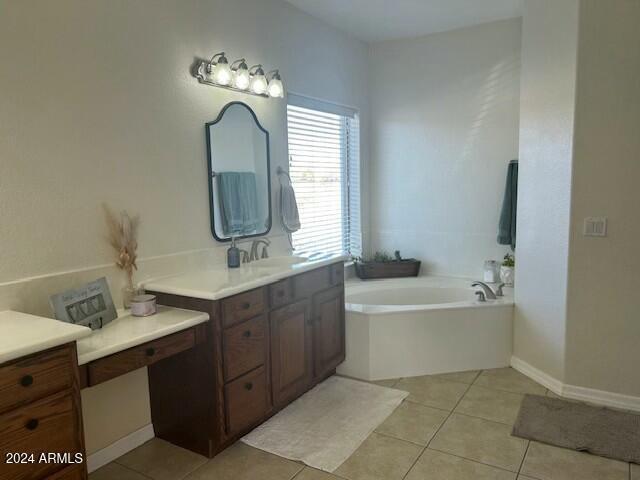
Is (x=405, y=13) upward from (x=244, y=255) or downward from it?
upward

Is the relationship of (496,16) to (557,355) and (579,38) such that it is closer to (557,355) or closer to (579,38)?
(579,38)

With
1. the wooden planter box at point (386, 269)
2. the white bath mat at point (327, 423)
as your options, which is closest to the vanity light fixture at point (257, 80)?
the wooden planter box at point (386, 269)

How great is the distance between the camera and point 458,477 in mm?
2172

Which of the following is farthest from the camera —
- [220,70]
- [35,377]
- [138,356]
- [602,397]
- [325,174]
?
[325,174]

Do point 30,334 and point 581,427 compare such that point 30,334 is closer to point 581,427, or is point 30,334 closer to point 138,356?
point 138,356

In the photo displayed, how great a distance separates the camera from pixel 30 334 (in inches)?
61.9

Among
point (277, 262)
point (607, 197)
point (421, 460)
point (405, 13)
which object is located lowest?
point (421, 460)

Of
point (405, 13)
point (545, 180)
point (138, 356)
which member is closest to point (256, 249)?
point (138, 356)

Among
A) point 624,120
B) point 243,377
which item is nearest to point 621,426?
point 624,120

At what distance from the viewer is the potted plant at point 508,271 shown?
149 inches

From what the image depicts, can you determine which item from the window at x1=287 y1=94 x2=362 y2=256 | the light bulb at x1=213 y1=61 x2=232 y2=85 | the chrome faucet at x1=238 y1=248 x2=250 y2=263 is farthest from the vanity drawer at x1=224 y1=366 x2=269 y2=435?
the light bulb at x1=213 y1=61 x2=232 y2=85

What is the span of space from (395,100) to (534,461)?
3140 millimetres

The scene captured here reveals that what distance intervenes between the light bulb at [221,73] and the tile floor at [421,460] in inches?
79.1

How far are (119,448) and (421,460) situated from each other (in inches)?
58.9
